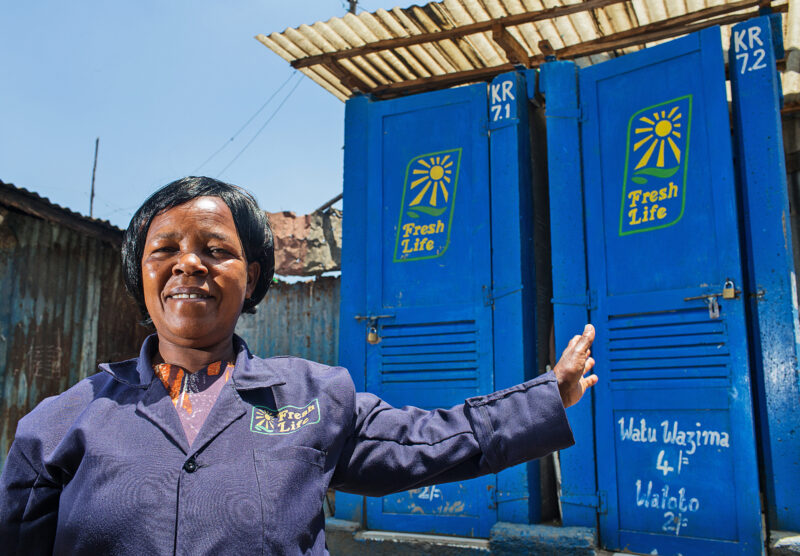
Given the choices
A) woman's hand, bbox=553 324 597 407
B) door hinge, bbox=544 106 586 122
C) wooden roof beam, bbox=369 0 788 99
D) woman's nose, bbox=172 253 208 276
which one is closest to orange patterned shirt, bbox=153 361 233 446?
woman's nose, bbox=172 253 208 276

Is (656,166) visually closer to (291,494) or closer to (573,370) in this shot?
(573,370)

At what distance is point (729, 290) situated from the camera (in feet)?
11.3

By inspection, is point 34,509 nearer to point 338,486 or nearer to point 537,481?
point 338,486

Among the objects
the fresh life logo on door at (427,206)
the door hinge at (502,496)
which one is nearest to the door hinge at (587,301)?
the fresh life logo on door at (427,206)

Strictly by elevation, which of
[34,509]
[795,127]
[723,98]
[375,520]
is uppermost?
[795,127]

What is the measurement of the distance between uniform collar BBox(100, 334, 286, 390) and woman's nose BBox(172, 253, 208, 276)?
0.20 m

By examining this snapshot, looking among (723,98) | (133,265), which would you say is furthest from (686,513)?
(133,265)

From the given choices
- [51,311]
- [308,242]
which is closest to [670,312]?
[51,311]

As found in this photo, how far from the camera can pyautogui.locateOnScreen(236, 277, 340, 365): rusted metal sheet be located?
26.1 feet

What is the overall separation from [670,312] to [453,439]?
266 cm

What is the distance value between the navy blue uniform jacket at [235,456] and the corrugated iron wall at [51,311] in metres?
4.79

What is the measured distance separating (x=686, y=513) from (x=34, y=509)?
10.5ft

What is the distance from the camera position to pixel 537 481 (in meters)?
4.06

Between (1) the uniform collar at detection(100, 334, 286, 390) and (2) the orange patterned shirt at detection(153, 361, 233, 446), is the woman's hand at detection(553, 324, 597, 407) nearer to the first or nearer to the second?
(1) the uniform collar at detection(100, 334, 286, 390)
